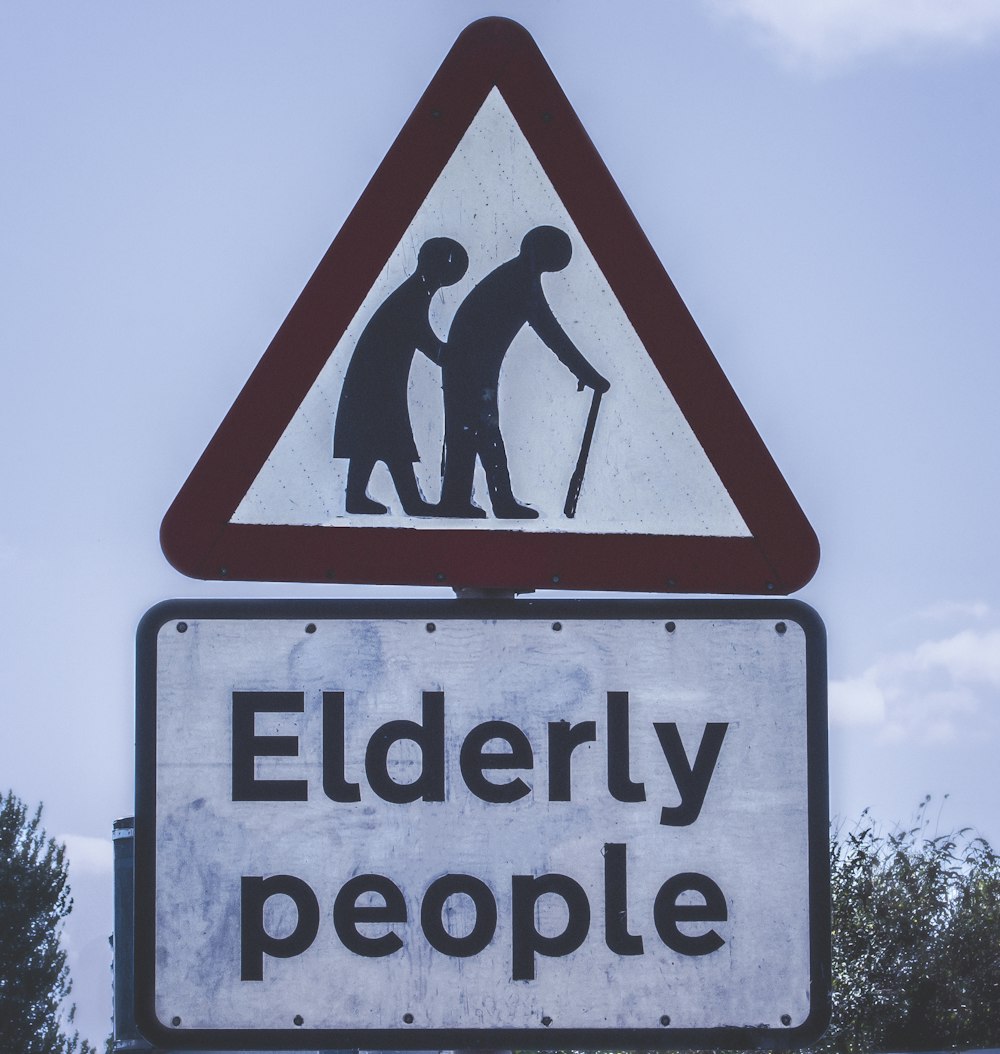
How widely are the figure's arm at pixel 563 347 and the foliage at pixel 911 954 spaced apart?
52.0 feet

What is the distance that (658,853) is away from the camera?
1.72 metres

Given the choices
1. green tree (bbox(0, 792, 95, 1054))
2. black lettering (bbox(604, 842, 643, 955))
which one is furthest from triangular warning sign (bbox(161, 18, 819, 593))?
green tree (bbox(0, 792, 95, 1054))

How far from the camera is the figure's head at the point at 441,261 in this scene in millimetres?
1878

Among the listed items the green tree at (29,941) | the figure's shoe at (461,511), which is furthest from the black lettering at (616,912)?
the green tree at (29,941)

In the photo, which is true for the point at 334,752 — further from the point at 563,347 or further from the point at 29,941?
the point at 29,941

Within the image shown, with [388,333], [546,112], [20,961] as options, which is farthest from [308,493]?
[20,961]

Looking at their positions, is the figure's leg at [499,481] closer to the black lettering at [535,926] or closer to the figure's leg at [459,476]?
the figure's leg at [459,476]

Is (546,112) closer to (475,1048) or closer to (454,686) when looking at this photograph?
(454,686)

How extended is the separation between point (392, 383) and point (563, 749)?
0.44 meters

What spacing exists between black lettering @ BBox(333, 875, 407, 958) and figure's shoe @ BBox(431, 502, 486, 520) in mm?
380

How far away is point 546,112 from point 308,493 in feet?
1.72

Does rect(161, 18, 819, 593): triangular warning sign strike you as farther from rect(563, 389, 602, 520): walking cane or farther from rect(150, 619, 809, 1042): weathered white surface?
rect(150, 619, 809, 1042): weathered white surface

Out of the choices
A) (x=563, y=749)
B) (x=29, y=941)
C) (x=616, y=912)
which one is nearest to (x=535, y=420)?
(x=563, y=749)

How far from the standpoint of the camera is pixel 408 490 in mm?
1803
